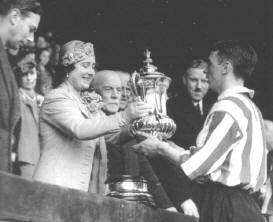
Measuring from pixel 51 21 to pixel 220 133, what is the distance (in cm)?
451

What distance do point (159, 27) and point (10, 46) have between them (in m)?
4.32

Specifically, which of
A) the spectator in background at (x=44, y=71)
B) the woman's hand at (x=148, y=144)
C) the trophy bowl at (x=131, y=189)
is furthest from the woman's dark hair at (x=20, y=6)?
the spectator in background at (x=44, y=71)

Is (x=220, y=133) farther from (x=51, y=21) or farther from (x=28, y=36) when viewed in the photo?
(x=51, y=21)

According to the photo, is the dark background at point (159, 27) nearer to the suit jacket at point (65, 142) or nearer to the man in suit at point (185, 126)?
the man in suit at point (185, 126)

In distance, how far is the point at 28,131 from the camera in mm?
7164

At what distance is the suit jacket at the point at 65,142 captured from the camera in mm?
5816

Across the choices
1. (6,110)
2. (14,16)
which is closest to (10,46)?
(14,16)

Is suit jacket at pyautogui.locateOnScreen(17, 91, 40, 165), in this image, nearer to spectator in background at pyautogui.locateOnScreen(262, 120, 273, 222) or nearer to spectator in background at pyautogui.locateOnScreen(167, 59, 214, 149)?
spectator in background at pyautogui.locateOnScreen(167, 59, 214, 149)

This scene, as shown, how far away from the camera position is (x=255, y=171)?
570cm

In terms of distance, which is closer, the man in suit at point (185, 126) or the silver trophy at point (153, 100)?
the silver trophy at point (153, 100)

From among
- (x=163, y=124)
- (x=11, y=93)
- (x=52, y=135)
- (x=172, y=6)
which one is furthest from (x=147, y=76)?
(x=172, y=6)

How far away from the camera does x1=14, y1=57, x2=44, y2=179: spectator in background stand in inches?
277

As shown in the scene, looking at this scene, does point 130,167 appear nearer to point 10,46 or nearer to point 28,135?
point 28,135

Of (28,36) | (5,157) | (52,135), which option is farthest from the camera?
(52,135)
